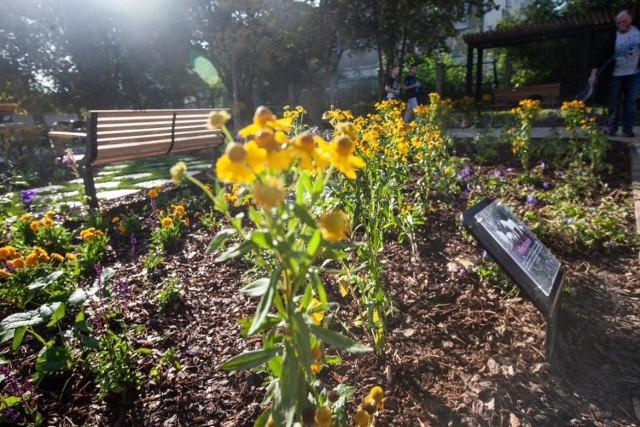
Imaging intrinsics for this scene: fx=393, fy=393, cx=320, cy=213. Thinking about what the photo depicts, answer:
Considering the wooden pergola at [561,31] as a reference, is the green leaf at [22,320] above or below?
below

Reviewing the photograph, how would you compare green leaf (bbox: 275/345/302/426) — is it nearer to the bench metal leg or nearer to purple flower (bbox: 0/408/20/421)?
purple flower (bbox: 0/408/20/421)

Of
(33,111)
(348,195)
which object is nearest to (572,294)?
(348,195)

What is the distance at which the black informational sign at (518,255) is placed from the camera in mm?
1590

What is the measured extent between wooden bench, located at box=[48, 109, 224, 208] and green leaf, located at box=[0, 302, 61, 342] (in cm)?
261

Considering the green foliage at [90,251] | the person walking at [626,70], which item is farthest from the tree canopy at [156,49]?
the green foliage at [90,251]

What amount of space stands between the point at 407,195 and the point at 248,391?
2.35 metres

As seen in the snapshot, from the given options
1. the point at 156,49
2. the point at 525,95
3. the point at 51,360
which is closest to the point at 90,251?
the point at 51,360

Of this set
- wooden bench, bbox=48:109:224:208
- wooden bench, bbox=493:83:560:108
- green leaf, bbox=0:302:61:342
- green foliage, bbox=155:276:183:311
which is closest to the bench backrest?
wooden bench, bbox=48:109:224:208

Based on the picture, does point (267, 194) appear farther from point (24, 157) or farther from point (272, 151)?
point (24, 157)

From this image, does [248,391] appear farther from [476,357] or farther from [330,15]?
[330,15]

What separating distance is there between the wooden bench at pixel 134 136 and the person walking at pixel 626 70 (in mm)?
5811

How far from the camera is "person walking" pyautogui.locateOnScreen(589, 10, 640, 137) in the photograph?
17.6ft

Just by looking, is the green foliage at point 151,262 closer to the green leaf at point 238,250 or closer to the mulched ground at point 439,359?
the mulched ground at point 439,359

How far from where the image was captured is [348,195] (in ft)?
6.94
